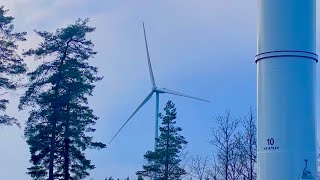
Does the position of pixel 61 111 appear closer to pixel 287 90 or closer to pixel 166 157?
pixel 166 157

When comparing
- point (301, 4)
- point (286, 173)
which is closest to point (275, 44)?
point (301, 4)

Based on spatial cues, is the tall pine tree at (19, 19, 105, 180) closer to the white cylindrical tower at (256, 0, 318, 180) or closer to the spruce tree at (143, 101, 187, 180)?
the spruce tree at (143, 101, 187, 180)

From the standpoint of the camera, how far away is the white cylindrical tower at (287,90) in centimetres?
1450

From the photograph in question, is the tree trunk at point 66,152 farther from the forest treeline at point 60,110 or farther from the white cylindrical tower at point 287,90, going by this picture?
the white cylindrical tower at point 287,90

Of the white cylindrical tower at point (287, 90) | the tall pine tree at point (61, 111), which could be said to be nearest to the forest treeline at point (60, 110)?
the tall pine tree at point (61, 111)

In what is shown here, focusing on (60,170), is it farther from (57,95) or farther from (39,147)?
(57,95)

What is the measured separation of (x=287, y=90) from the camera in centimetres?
1464

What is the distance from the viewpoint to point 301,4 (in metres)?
15.0

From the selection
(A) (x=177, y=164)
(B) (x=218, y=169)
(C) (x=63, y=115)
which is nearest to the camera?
(C) (x=63, y=115)

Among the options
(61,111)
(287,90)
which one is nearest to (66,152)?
(61,111)

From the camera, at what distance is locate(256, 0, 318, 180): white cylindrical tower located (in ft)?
47.6

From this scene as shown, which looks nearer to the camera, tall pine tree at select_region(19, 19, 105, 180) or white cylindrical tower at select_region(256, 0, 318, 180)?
white cylindrical tower at select_region(256, 0, 318, 180)

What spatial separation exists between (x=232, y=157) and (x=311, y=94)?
80.8 feet

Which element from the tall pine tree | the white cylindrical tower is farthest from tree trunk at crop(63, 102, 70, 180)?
the white cylindrical tower
